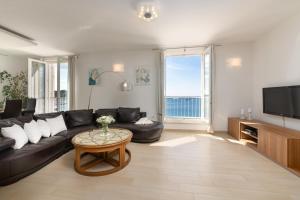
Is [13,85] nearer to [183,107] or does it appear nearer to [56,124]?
[56,124]

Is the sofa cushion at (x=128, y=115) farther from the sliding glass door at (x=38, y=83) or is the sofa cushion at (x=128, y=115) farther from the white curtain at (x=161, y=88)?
the sliding glass door at (x=38, y=83)

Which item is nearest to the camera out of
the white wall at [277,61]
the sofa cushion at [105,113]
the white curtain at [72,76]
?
the white wall at [277,61]

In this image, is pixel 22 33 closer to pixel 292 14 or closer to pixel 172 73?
pixel 172 73

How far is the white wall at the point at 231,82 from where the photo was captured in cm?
451

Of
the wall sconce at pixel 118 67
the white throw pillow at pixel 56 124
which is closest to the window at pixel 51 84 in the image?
the wall sconce at pixel 118 67

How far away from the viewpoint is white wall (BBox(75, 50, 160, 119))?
5.10m

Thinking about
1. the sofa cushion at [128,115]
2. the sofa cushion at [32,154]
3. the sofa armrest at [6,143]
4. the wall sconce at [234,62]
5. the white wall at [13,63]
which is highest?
the white wall at [13,63]

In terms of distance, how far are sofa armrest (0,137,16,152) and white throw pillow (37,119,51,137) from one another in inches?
26.8

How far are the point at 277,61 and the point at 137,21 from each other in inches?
122

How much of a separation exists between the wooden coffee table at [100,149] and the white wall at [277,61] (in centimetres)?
320

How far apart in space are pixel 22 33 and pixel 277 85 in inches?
231

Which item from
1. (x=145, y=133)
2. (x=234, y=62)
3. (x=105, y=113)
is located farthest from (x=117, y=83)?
(x=234, y=62)

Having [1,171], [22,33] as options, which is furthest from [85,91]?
[1,171]

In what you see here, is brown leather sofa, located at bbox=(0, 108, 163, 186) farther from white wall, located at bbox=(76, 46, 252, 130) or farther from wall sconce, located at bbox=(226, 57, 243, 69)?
wall sconce, located at bbox=(226, 57, 243, 69)
